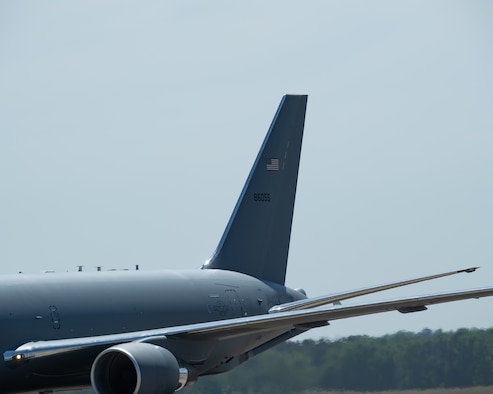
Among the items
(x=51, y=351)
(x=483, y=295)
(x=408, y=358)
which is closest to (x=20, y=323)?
(x=51, y=351)

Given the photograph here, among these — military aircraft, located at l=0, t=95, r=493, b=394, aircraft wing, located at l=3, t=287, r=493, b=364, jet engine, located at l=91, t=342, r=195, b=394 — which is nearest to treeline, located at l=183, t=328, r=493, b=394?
military aircraft, located at l=0, t=95, r=493, b=394

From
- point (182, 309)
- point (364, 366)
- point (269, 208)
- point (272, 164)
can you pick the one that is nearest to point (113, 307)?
point (182, 309)

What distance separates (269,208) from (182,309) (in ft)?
16.3

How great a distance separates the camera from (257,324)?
1102 inches

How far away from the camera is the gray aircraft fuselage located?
27922 mm

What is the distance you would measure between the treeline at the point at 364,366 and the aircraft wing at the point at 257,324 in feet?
20.2

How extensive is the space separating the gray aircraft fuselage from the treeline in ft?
4.89

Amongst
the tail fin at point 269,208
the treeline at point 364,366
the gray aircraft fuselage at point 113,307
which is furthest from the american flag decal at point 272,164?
the treeline at point 364,366

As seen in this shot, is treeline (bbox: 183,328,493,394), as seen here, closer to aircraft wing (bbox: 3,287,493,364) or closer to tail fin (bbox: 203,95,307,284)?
tail fin (bbox: 203,95,307,284)

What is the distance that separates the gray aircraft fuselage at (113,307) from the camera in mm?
27922

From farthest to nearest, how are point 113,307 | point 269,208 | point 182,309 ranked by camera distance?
point 269,208 → point 182,309 → point 113,307

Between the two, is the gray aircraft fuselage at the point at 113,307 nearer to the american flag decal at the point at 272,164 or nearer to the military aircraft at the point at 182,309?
the military aircraft at the point at 182,309

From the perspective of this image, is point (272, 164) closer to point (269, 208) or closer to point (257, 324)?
point (269, 208)

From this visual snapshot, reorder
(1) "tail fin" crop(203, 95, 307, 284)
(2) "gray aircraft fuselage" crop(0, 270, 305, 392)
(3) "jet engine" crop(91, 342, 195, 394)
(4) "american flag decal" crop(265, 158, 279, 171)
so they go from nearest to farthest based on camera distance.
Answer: (3) "jet engine" crop(91, 342, 195, 394) < (2) "gray aircraft fuselage" crop(0, 270, 305, 392) < (1) "tail fin" crop(203, 95, 307, 284) < (4) "american flag decal" crop(265, 158, 279, 171)
